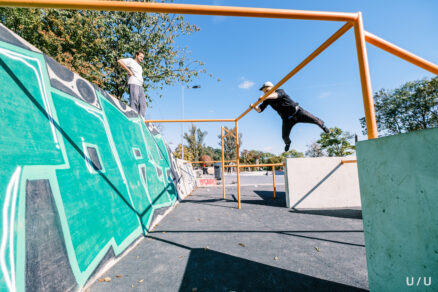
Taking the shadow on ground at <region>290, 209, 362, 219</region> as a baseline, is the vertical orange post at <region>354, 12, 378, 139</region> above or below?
above

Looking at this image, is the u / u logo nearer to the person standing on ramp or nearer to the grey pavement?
the grey pavement

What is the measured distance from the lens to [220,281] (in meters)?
1.61

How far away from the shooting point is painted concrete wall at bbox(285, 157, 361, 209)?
4727mm

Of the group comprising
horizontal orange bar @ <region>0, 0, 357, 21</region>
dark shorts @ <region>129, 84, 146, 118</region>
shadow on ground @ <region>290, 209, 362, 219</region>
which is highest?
dark shorts @ <region>129, 84, 146, 118</region>

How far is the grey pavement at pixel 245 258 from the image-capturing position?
1.57 meters

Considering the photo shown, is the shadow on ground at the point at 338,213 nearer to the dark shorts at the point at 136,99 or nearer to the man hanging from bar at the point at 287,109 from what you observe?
the man hanging from bar at the point at 287,109

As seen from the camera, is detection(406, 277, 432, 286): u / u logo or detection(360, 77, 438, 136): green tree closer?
detection(406, 277, 432, 286): u / u logo

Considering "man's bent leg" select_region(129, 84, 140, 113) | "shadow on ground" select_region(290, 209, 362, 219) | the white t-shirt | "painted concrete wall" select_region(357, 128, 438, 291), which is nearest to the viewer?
"painted concrete wall" select_region(357, 128, 438, 291)

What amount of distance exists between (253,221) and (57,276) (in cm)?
284

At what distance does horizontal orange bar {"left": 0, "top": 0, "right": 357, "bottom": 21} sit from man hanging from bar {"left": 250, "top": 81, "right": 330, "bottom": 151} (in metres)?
2.28

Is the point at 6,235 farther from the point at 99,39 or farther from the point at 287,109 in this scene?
the point at 99,39

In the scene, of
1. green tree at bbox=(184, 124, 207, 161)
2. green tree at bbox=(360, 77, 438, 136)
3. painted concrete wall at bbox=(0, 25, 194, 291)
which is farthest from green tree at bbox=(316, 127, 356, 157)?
painted concrete wall at bbox=(0, 25, 194, 291)

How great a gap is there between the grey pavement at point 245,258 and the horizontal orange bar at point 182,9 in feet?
6.73

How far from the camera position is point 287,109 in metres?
3.87
